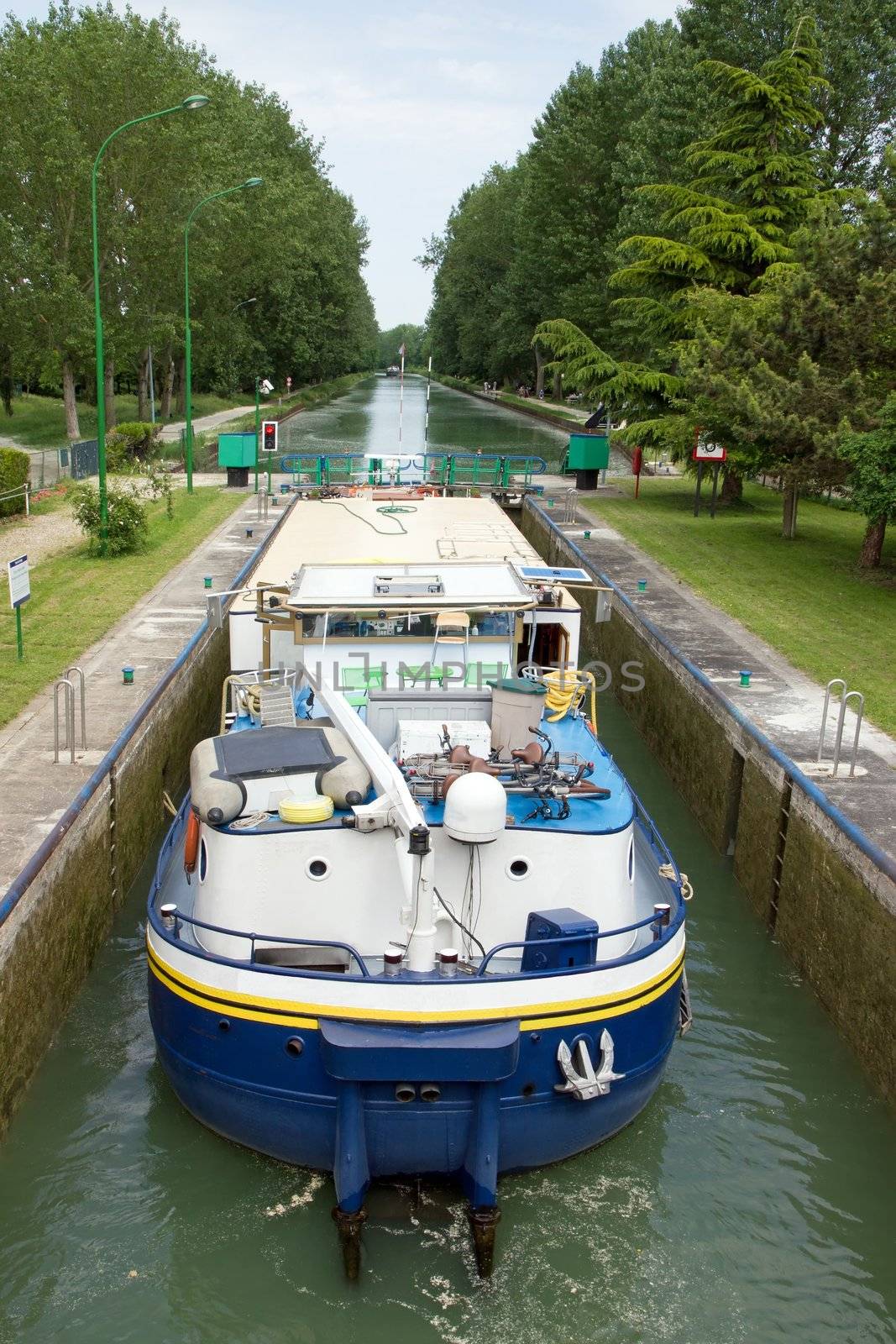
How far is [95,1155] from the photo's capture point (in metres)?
9.79

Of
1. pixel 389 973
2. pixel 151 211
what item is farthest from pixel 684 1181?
pixel 151 211

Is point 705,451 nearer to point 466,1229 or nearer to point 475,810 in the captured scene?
point 475,810

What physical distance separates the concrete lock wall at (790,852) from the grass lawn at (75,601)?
913 cm

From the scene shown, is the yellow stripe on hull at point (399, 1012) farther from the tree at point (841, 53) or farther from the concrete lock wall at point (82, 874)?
the tree at point (841, 53)

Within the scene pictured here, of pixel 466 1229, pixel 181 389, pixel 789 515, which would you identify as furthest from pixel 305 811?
pixel 181 389

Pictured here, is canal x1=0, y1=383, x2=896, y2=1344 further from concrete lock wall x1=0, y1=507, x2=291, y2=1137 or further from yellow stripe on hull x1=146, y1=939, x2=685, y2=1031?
yellow stripe on hull x1=146, y1=939, x2=685, y2=1031

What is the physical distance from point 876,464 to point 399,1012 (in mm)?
15661

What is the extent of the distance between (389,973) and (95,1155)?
9.96ft

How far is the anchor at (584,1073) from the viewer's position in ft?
29.5

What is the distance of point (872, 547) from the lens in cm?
2573

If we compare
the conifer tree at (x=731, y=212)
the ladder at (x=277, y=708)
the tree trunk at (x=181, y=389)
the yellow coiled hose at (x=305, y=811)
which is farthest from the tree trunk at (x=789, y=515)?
the tree trunk at (x=181, y=389)

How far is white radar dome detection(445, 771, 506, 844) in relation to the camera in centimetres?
933

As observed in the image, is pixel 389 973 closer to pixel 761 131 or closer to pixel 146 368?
pixel 761 131

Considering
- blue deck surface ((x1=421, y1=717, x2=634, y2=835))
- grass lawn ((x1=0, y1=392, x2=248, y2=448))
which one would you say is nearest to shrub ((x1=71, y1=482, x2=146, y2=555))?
blue deck surface ((x1=421, y1=717, x2=634, y2=835))
